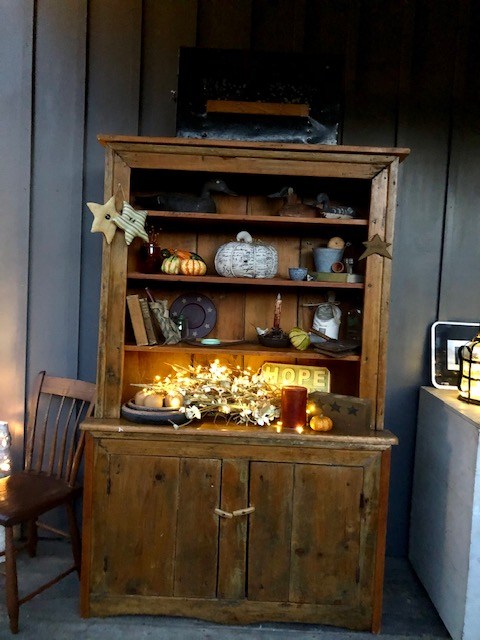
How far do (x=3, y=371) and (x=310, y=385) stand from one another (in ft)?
5.27

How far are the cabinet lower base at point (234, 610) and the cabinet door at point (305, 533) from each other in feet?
0.11

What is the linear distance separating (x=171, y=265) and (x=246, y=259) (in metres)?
0.34

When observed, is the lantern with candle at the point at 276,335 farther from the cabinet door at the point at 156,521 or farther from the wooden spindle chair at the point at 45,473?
the wooden spindle chair at the point at 45,473

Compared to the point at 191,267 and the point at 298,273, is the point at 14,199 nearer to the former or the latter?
the point at 191,267

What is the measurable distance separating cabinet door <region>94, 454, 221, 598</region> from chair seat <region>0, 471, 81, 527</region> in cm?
25

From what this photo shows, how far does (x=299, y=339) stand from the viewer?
8.01ft

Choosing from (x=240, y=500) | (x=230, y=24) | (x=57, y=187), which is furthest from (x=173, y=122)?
(x=240, y=500)

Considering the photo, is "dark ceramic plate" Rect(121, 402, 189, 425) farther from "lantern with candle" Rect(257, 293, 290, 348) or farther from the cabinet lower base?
the cabinet lower base

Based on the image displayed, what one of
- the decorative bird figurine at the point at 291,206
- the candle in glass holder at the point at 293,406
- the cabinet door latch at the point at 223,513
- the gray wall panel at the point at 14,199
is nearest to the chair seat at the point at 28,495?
the gray wall panel at the point at 14,199

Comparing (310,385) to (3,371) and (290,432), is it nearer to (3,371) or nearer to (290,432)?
(290,432)

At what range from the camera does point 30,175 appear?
9.11 feet

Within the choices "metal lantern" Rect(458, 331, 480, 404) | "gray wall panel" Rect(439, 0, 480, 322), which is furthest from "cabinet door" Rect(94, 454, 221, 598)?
"gray wall panel" Rect(439, 0, 480, 322)

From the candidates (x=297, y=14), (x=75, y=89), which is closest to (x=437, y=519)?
(x=297, y=14)

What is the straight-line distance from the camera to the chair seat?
2.17 m
